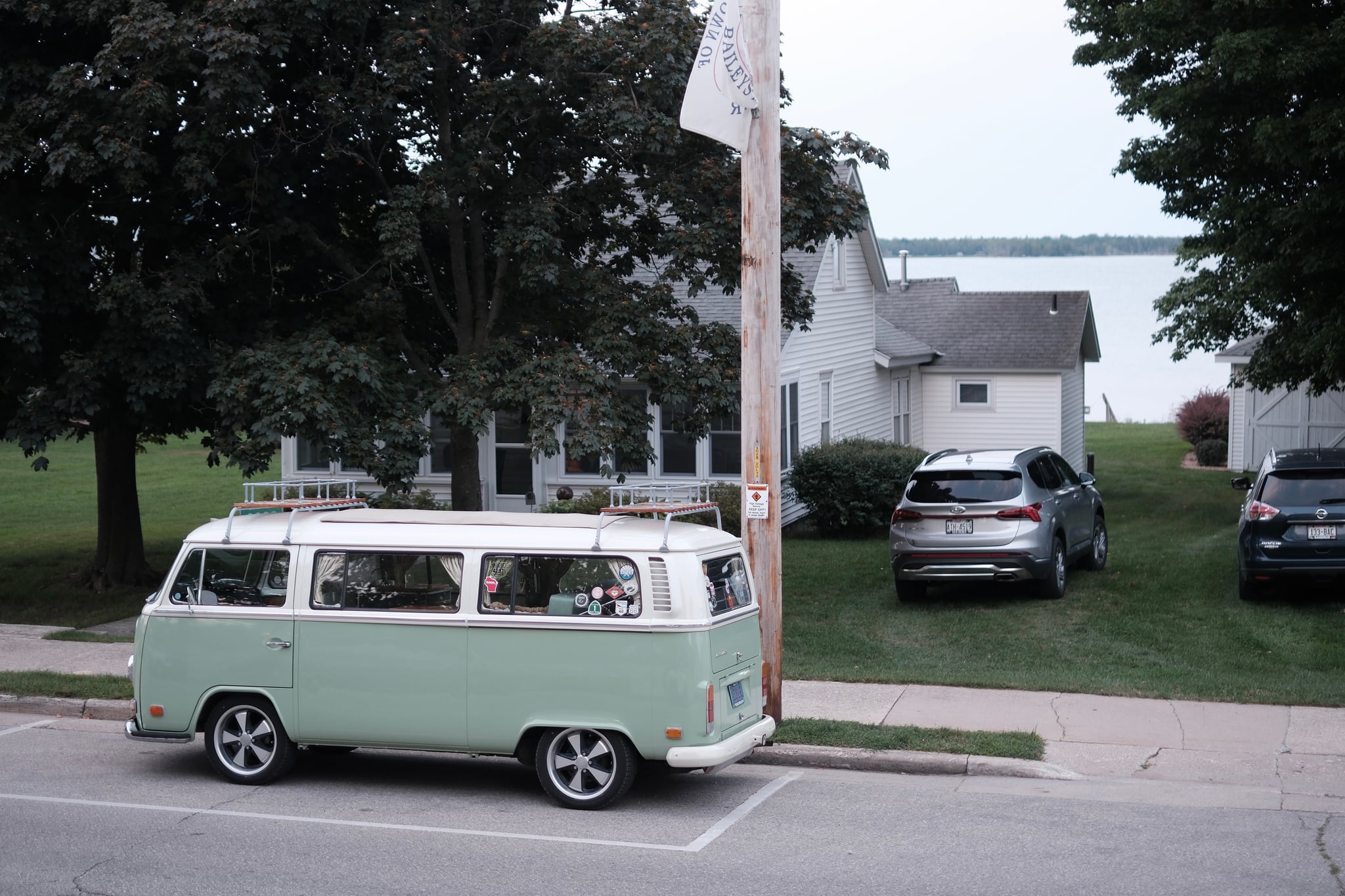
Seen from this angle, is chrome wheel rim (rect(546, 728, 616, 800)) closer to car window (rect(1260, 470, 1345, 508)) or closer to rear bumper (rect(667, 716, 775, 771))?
rear bumper (rect(667, 716, 775, 771))

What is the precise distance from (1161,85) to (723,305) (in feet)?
24.6

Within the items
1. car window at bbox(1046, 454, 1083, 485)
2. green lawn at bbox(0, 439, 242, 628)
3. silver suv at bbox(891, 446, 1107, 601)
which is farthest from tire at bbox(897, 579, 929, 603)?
green lawn at bbox(0, 439, 242, 628)

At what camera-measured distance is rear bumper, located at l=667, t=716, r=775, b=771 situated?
26.2ft

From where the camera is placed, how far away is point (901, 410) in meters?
31.0

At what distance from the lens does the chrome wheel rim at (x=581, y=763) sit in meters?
8.26

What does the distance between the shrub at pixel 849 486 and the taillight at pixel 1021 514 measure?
7026 millimetres

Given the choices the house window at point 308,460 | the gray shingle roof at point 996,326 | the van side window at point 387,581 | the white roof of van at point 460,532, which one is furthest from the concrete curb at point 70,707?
the gray shingle roof at point 996,326

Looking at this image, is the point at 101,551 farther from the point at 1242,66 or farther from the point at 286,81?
the point at 1242,66

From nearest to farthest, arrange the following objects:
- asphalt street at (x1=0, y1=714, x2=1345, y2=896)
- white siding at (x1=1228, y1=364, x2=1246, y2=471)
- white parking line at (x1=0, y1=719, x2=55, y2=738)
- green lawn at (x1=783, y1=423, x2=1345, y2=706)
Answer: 1. asphalt street at (x1=0, y1=714, x2=1345, y2=896)
2. white parking line at (x1=0, y1=719, x2=55, y2=738)
3. green lawn at (x1=783, y1=423, x2=1345, y2=706)
4. white siding at (x1=1228, y1=364, x2=1246, y2=471)

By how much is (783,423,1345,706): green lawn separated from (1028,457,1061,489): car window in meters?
1.35

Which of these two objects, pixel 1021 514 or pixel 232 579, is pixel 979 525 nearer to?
pixel 1021 514

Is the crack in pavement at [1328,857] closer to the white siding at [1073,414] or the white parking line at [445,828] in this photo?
the white parking line at [445,828]

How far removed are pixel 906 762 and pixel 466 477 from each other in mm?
7948

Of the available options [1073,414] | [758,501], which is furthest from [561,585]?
[1073,414]
